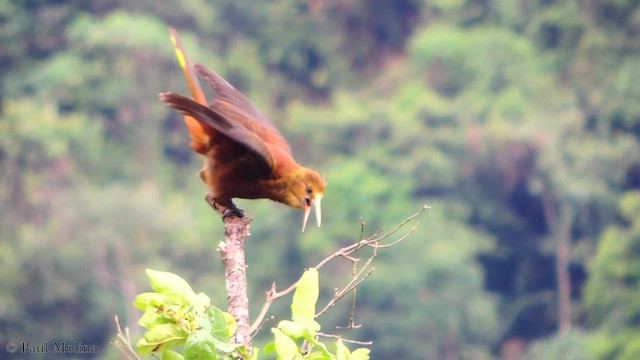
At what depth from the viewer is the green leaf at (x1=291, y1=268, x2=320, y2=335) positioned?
2.84 m

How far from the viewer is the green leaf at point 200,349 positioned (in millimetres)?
2611

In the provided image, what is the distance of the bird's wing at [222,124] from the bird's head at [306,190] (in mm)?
111

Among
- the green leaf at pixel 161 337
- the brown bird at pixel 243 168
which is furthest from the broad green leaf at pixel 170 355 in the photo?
the brown bird at pixel 243 168

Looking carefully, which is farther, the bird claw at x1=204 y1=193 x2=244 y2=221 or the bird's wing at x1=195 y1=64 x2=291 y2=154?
the bird's wing at x1=195 y1=64 x2=291 y2=154

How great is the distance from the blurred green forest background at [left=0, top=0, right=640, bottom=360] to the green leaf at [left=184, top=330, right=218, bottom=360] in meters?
16.7

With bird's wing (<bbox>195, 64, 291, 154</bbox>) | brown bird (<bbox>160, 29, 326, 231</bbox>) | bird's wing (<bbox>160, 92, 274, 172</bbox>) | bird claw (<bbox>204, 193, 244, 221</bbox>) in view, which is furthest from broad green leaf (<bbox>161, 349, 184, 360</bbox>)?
bird's wing (<bbox>195, 64, 291, 154</bbox>)

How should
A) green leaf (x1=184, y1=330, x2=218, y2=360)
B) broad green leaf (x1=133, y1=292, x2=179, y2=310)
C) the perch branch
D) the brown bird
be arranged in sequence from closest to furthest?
green leaf (x1=184, y1=330, x2=218, y2=360), broad green leaf (x1=133, y1=292, x2=179, y2=310), the perch branch, the brown bird

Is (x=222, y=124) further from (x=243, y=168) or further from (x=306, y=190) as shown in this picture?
(x=306, y=190)

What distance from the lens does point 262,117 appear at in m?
4.71

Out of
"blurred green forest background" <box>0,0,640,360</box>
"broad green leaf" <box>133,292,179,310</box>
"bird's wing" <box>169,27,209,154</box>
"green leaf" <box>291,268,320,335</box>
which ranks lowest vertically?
"broad green leaf" <box>133,292,179,310</box>

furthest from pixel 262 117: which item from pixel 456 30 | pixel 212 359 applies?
pixel 456 30

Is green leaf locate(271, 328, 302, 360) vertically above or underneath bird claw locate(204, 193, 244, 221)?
underneath

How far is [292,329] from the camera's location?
2.76 meters

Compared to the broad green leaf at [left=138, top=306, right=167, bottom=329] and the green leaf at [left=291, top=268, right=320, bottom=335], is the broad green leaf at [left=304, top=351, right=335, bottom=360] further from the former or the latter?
the broad green leaf at [left=138, top=306, right=167, bottom=329]
